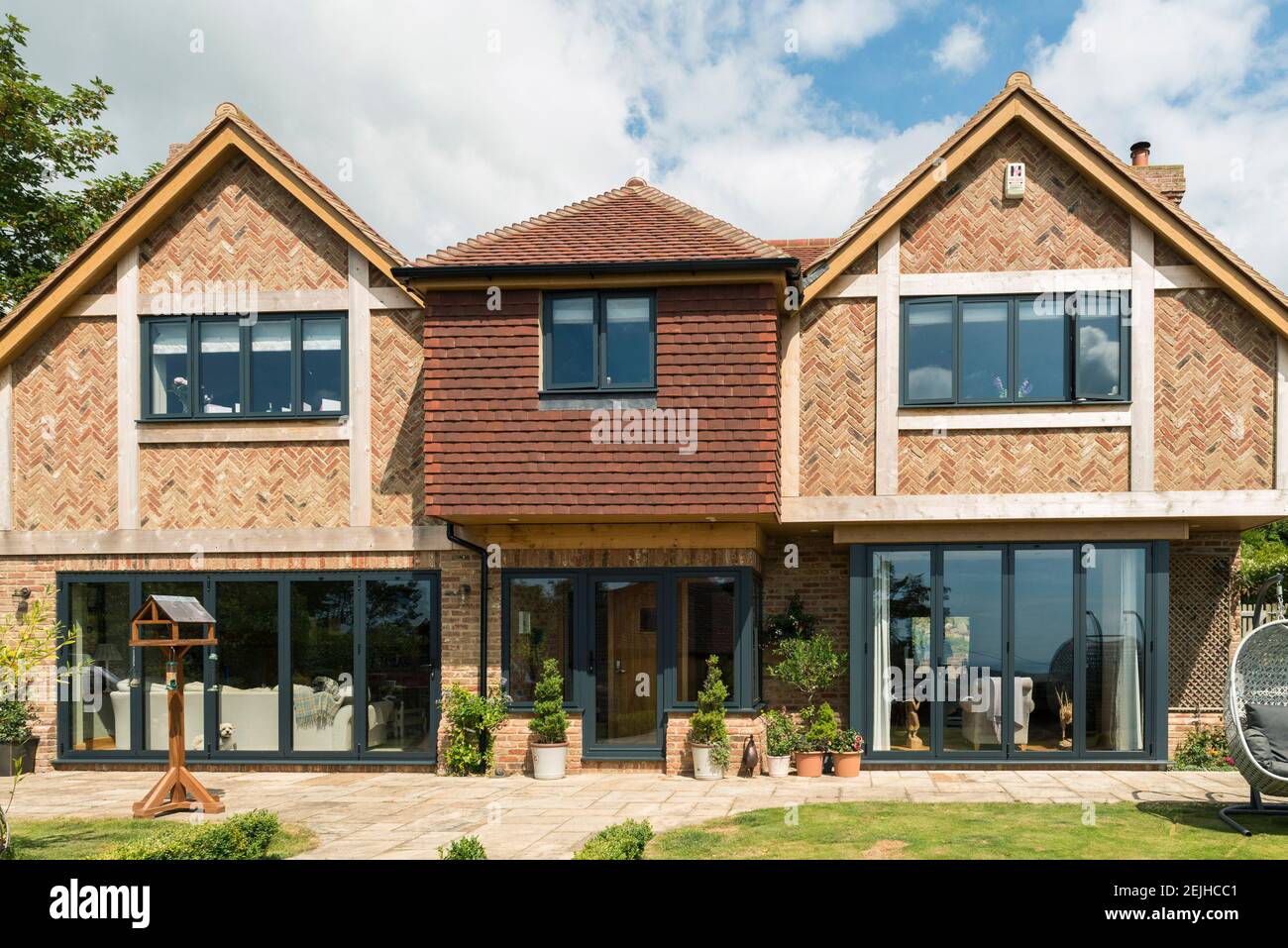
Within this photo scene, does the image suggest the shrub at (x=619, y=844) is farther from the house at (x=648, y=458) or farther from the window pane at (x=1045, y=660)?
the window pane at (x=1045, y=660)

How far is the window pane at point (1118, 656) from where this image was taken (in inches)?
534

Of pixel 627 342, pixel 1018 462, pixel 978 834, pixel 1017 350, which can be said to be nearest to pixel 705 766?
pixel 978 834

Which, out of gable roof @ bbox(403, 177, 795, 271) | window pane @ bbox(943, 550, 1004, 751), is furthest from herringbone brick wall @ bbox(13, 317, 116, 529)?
window pane @ bbox(943, 550, 1004, 751)

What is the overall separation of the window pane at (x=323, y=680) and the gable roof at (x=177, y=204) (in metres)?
4.84

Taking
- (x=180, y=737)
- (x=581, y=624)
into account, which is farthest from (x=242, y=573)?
(x=581, y=624)

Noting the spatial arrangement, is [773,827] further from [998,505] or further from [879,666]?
[998,505]

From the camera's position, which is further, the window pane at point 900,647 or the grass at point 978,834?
the window pane at point 900,647

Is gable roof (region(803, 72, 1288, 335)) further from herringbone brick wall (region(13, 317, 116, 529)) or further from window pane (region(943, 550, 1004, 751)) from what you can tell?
herringbone brick wall (region(13, 317, 116, 529))

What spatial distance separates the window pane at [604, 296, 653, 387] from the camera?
529 inches

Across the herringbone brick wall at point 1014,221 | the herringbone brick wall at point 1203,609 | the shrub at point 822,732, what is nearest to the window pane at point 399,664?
the shrub at point 822,732

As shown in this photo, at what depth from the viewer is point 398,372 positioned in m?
14.6

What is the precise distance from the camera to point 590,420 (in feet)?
43.9

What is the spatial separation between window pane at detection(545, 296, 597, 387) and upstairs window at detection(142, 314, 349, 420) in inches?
123
